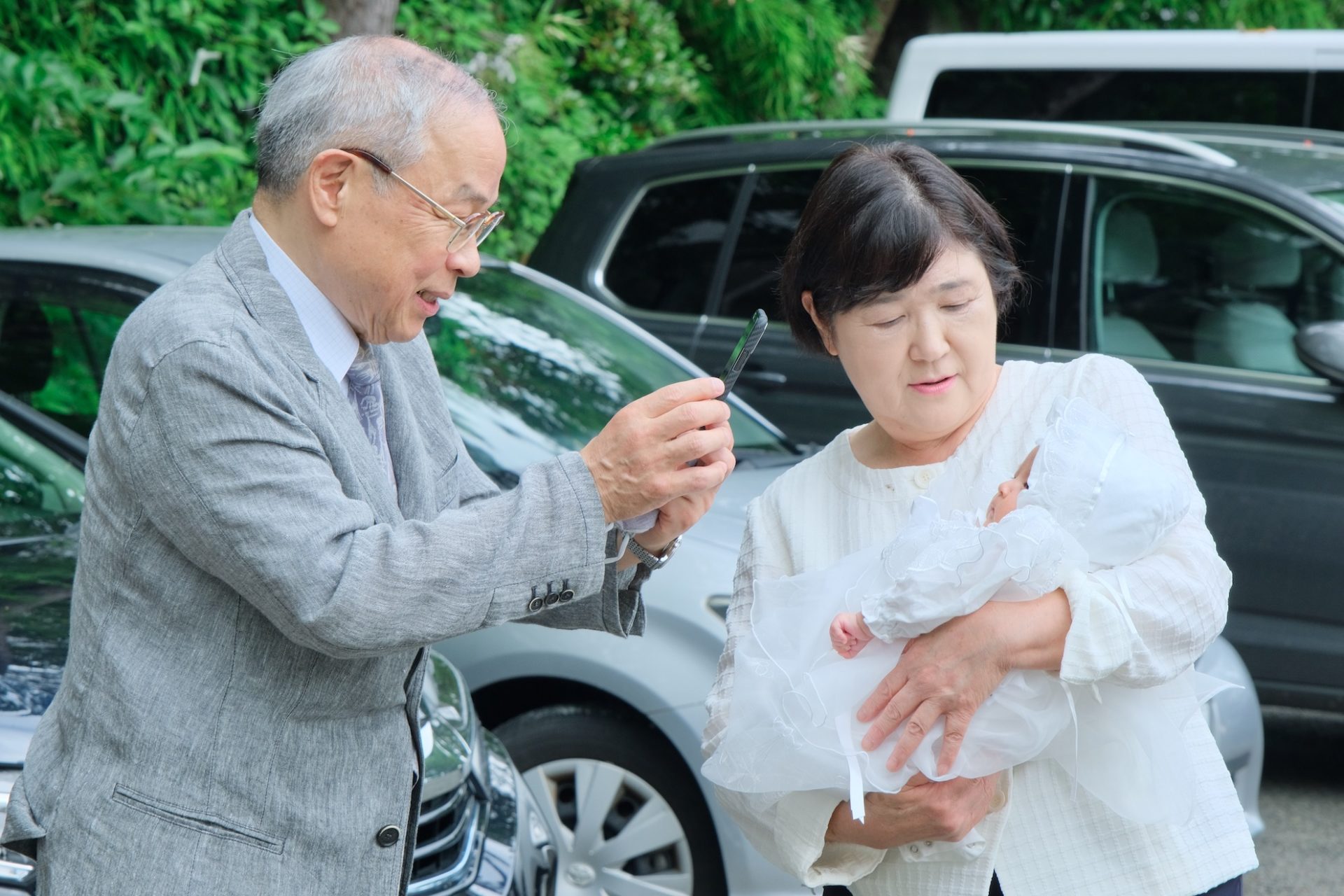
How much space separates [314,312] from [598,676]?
1.64m

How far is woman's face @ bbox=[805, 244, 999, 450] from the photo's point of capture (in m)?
1.82

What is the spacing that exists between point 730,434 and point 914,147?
0.52 metres

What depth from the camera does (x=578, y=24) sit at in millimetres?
8930

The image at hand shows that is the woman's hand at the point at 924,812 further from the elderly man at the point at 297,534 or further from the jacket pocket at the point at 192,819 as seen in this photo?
the jacket pocket at the point at 192,819

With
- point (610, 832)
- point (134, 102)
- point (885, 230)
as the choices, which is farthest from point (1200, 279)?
point (134, 102)

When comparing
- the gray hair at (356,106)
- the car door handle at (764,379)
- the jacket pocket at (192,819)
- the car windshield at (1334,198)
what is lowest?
the car door handle at (764,379)

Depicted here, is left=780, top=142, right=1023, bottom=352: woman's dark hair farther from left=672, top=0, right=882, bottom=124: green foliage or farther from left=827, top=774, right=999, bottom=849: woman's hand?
left=672, top=0, right=882, bottom=124: green foliage

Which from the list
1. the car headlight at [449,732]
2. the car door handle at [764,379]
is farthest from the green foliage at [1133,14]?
the car headlight at [449,732]

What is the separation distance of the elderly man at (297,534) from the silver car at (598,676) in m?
1.34

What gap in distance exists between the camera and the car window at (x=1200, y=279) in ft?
14.7

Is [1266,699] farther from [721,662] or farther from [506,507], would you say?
[506,507]

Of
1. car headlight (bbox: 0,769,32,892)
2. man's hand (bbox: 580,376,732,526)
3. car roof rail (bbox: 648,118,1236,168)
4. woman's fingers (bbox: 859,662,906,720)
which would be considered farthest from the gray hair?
car roof rail (bbox: 648,118,1236,168)

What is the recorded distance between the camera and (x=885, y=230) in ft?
5.95

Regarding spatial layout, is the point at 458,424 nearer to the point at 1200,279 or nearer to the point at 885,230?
the point at 885,230
